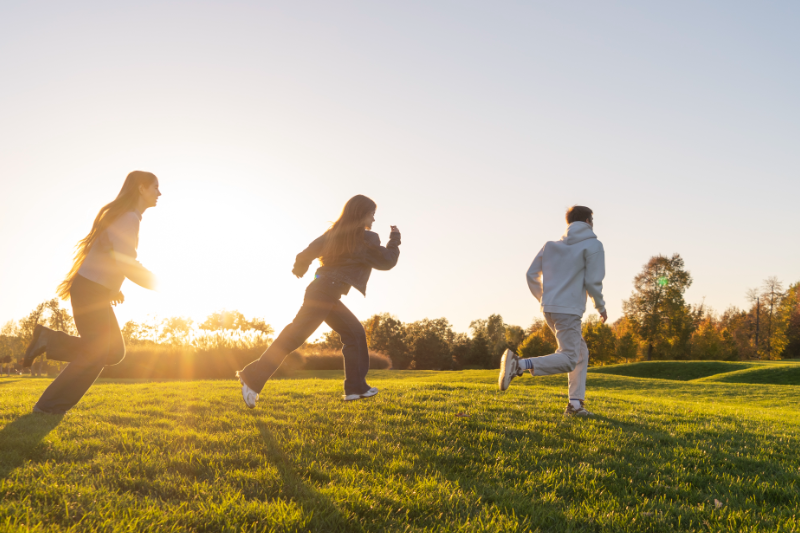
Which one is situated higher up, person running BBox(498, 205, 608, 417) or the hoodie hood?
the hoodie hood

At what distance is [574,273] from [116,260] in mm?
4936

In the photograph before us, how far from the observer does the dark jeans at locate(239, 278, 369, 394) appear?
513cm

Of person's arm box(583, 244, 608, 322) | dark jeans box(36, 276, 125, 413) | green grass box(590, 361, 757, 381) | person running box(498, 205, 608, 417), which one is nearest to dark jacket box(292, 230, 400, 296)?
person running box(498, 205, 608, 417)

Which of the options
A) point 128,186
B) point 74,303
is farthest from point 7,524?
point 128,186

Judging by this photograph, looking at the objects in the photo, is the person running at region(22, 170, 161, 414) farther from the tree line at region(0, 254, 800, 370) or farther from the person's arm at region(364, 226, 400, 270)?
the tree line at region(0, 254, 800, 370)

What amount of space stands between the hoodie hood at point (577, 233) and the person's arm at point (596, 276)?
24 cm

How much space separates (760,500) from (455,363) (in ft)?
181

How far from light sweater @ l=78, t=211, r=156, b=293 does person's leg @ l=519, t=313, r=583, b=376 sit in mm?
4196

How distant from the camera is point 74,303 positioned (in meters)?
4.50

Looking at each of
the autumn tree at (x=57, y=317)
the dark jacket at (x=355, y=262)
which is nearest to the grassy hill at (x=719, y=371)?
the dark jacket at (x=355, y=262)

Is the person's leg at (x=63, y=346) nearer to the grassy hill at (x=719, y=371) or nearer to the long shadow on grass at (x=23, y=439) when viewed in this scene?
the long shadow on grass at (x=23, y=439)

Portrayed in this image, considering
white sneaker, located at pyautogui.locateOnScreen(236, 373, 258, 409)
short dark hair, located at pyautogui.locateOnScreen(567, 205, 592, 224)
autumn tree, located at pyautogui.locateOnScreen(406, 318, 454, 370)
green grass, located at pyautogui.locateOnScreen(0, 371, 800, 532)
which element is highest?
short dark hair, located at pyautogui.locateOnScreen(567, 205, 592, 224)

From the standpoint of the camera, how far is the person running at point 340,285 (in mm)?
5172

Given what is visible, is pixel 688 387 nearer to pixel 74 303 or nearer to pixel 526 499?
pixel 526 499
